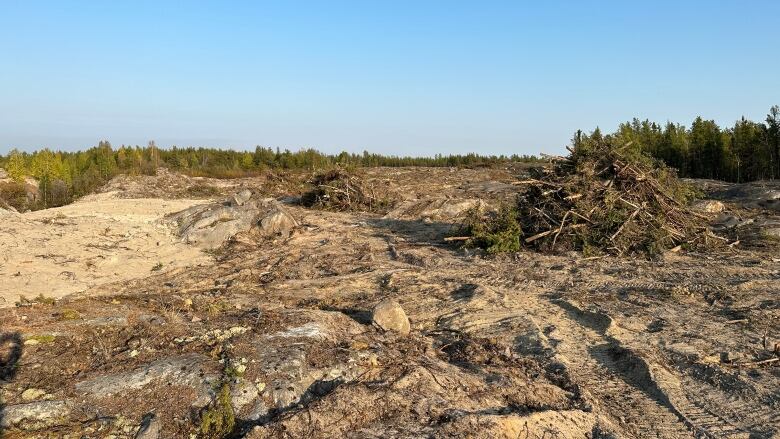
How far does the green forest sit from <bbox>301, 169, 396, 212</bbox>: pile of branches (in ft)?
2.48

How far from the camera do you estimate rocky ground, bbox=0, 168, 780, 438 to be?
3.60 meters

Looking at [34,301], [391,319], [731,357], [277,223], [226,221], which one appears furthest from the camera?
[277,223]

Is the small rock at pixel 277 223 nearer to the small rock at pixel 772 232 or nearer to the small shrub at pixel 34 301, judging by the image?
the small shrub at pixel 34 301

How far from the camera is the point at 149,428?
3.35 metres

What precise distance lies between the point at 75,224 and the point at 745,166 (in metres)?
25.4

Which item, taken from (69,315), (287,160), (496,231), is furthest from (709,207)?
(287,160)

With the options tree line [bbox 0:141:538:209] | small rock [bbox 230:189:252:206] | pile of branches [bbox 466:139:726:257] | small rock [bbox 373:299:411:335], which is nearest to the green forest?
tree line [bbox 0:141:538:209]

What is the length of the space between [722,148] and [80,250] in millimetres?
25091

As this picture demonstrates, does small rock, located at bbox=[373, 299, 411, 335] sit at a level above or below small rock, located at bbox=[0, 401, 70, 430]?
above

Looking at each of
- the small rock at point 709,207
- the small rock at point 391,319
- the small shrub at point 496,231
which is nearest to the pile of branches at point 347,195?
the small shrub at point 496,231

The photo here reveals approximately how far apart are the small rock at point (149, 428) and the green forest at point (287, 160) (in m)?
12.8

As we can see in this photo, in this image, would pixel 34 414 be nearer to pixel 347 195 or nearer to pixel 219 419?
pixel 219 419

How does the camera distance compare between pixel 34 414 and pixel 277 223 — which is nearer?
pixel 34 414

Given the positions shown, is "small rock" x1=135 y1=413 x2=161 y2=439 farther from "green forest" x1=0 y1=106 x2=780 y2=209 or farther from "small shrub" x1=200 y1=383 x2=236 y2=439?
"green forest" x1=0 y1=106 x2=780 y2=209
